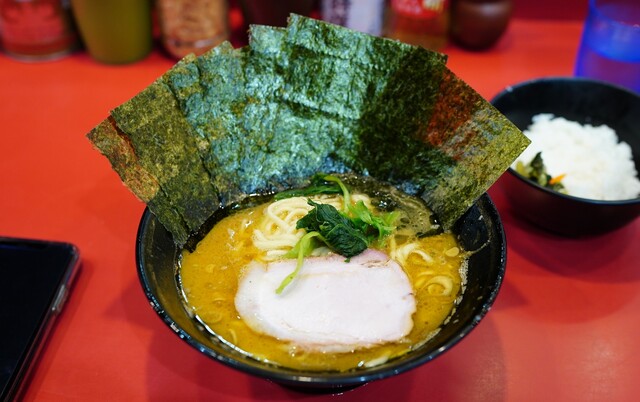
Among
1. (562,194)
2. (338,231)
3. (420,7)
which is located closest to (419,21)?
(420,7)

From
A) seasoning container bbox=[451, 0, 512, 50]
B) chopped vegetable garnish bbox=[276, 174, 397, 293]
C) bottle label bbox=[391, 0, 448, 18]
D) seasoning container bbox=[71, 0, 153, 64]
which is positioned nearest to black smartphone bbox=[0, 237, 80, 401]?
chopped vegetable garnish bbox=[276, 174, 397, 293]

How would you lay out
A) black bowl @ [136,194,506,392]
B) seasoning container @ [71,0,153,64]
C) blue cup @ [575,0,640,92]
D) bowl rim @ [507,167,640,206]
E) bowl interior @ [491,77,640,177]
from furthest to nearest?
1. seasoning container @ [71,0,153,64]
2. blue cup @ [575,0,640,92]
3. bowl interior @ [491,77,640,177]
4. bowl rim @ [507,167,640,206]
5. black bowl @ [136,194,506,392]

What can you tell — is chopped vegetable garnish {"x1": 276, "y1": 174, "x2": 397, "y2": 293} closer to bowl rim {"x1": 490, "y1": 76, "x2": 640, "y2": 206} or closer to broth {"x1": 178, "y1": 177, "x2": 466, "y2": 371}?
broth {"x1": 178, "y1": 177, "x2": 466, "y2": 371}

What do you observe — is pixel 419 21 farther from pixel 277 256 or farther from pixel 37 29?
pixel 37 29

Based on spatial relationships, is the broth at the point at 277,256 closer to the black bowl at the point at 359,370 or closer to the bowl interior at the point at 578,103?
the black bowl at the point at 359,370

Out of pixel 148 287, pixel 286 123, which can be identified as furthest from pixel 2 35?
pixel 148 287

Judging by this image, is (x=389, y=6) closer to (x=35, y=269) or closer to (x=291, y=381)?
(x=35, y=269)
